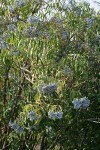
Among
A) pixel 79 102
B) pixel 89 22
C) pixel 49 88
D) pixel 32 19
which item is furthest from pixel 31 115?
pixel 89 22

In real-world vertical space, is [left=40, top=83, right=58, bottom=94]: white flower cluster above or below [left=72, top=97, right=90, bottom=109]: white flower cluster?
above

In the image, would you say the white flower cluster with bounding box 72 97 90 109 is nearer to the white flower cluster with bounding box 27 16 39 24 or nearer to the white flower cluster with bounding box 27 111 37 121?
the white flower cluster with bounding box 27 111 37 121

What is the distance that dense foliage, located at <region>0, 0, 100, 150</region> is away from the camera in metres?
4.31

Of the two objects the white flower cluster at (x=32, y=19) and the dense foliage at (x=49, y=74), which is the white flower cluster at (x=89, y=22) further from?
the white flower cluster at (x=32, y=19)

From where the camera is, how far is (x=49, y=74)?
4613mm

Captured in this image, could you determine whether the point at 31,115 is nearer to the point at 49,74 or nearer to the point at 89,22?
the point at 49,74

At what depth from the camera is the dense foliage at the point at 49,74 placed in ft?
14.1

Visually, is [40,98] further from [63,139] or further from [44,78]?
[63,139]

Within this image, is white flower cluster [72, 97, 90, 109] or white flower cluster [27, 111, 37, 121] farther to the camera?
white flower cluster [72, 97, 90, 109]

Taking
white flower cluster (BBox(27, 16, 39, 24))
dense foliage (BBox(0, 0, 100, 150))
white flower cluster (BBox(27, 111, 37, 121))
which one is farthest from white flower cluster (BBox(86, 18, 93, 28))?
white flower cluster (BBox(27, 111, 37, 121))

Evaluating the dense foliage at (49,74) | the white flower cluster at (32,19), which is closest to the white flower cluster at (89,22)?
the dense foliage at (49,74)

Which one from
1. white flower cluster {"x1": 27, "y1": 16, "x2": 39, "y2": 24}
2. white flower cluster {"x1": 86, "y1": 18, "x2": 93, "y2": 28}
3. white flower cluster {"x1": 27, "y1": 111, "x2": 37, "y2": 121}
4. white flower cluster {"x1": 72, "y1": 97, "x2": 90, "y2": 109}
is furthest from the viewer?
white flower cluster {"x1": 86, "y1": 18, "x2": 93, "y2": 28}

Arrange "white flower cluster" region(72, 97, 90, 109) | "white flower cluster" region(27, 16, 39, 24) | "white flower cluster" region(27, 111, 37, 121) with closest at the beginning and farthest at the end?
"white flower cluster" region(27, 111, 37, 121), "white flower cluster" region(72, 97, 90, 109), "white flower cluster" region(27, 16, 39, 24)

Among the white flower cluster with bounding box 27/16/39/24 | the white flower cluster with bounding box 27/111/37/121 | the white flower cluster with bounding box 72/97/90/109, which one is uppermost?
the white flower cluster with bounding box 27/16/39/24
